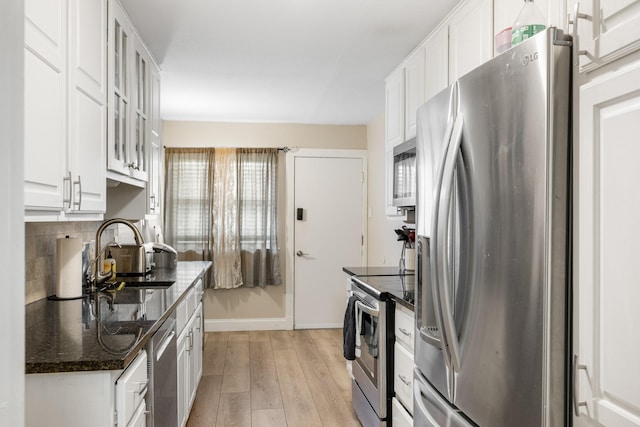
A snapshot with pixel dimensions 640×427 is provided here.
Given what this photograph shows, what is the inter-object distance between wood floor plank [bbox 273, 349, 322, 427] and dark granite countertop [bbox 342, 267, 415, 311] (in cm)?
96

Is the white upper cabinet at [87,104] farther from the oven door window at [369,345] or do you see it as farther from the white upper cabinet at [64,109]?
the oven door window at [369,345]

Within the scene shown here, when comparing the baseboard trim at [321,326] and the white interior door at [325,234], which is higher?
the white interior door at [325,234]

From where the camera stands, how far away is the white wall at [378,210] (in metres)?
4.57

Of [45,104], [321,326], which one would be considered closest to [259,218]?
[321,326]

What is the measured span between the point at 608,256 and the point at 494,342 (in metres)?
0.42

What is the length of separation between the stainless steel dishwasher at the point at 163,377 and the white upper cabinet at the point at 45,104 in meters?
0.64

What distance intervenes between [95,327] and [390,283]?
1674 millimetres

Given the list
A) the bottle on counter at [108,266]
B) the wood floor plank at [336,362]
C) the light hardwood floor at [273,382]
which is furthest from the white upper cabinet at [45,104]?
the wood floor plank at [336,362]

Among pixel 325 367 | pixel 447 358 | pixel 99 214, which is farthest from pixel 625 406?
pixel 325 367

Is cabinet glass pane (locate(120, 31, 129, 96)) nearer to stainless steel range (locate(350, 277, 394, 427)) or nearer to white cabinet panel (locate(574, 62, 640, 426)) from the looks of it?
stainless steel range (locate(350, 277, 394, 427))

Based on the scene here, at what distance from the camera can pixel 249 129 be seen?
5316 mm

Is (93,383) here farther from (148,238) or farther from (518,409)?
(148,238)

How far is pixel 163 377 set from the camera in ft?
6.38

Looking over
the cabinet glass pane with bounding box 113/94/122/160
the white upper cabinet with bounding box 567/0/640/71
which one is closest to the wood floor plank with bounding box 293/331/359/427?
the cabinet glass pane with bounding box 113/94/122/160
